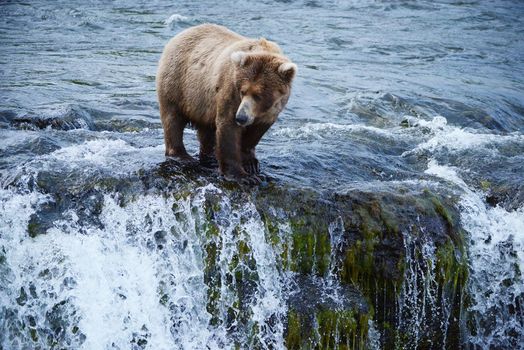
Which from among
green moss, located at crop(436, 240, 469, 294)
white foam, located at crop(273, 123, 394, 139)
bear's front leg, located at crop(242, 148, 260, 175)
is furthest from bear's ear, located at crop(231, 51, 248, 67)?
white foam, located at crop(273, 123, 394, 139)

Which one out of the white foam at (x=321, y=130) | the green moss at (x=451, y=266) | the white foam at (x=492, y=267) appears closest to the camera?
the green moss at (x=451, y=266)

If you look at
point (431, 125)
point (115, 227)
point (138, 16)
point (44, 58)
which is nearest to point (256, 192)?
point (115, 227)

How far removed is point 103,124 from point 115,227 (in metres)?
2.92

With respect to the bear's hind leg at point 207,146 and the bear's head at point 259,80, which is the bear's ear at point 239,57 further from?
the bear's hind leg at point 207,146

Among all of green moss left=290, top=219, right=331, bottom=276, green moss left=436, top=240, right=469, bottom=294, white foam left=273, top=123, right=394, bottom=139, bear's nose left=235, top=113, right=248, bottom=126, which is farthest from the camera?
white foam left=273, top=123, right=394, bottom=139

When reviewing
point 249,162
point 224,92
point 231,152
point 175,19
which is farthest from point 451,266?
point 175,19

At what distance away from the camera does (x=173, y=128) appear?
618 cm

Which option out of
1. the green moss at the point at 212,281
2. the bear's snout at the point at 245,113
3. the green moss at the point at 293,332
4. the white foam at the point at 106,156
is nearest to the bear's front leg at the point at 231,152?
the bear's snout at the point at 245,113

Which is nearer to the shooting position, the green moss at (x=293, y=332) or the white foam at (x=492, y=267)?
the green moss at (x=293, y=332)

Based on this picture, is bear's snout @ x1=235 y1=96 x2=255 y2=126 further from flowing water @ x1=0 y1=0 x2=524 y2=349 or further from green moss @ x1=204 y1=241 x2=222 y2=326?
green moss @ x1=204 y1=241 x2=222 y2=326

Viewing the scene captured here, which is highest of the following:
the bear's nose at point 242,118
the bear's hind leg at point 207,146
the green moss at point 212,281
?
the bear's nose at point 242,118

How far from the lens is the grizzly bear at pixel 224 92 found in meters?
5.28

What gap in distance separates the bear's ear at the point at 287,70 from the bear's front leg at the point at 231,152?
1.74ft

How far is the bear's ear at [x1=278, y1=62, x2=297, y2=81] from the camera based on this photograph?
5270 millimetres
